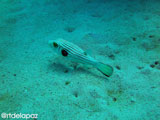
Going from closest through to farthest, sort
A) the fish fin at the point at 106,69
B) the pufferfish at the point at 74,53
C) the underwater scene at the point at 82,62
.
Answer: the underwater scene at the point at 82,62 < the fish fin at the point at 106,69 < the pufferfish at the point at 74,53

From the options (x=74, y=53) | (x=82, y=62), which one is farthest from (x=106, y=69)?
(x=74, y=53)

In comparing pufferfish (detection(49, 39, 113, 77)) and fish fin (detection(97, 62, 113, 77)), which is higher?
pufferfish (detection(49, 39, 113, 77))

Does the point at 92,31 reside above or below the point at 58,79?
above

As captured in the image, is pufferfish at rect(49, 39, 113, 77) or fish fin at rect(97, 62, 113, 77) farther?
pufferfish at rect(49, 39, 113, 77)

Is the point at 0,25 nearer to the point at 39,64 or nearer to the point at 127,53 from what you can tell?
the point at 39,64

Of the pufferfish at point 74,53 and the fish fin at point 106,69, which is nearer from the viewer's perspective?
the fish fin at point 106,69

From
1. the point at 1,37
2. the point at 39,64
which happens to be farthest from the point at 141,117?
the point at 1,37

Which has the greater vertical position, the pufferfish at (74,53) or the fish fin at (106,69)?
the pufferfish at (74,53)

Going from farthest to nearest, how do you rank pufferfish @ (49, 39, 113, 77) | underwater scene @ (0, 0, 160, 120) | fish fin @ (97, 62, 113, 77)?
pufferfish @ (49, 39, 113, 77), fish fin @ (97, 62, 113, 77), underwater scene @ (0, 0, 160, 120)
